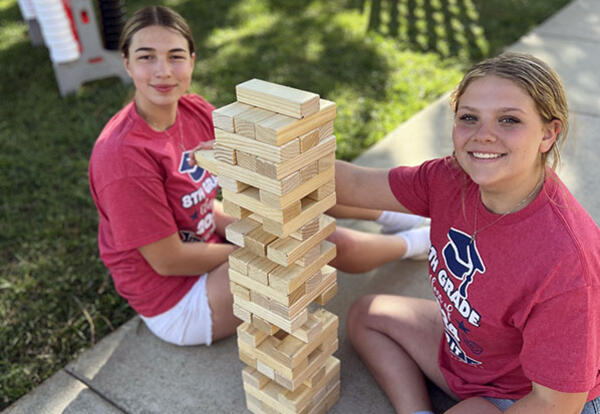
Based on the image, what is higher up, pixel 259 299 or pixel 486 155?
pixel 486 155

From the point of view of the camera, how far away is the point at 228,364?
7.80ft

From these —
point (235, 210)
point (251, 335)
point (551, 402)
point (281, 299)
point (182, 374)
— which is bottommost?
point (182, 374)

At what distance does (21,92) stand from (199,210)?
312cm

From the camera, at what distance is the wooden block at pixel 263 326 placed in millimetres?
1887

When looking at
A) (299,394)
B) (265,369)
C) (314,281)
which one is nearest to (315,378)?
(299,394)

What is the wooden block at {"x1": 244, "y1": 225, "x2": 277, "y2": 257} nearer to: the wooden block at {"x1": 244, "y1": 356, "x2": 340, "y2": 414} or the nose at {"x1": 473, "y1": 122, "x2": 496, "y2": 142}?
the wooden block at {"x1": 244, "y1": 356, "x2": 340, "y2": 414}

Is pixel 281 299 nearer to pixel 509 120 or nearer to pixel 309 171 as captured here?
pixel 309 171

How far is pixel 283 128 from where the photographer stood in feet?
4.83

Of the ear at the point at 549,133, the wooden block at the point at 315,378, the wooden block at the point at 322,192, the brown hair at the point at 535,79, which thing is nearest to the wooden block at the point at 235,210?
the wooden block at the point at 322,192

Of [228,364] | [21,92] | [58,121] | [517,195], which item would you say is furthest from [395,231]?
[21,92]

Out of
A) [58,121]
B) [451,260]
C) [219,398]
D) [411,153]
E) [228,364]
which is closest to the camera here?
[451,260]

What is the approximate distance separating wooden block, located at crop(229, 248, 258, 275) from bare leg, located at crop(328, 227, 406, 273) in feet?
2.03

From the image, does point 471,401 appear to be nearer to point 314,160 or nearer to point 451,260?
point 451,260

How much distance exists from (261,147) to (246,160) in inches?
3.7
